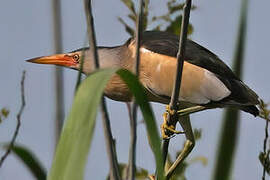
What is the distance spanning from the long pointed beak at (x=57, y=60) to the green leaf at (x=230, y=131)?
1.14m

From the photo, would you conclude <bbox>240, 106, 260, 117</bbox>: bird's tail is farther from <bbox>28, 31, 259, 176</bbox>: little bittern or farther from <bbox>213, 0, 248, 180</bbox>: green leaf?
<bbox>213, 0, 248, 180</bbox>: green leaf

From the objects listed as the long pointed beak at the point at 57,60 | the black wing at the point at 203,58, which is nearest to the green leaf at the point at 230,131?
the black wing at the point at 203,58

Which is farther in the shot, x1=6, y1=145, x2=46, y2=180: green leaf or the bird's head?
the bird's head

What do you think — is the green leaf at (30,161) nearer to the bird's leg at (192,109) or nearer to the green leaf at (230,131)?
the green leaf at (230,131)

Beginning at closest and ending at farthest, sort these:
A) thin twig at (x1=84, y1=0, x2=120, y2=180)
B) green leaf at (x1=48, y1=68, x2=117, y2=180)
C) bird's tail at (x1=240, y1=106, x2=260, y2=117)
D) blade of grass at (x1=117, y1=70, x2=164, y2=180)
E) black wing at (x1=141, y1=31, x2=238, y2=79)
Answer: green leaf at (x1=48, y1=68, x2=117, y2=180), blade of grass at (x1=117, y1=70, x2=164, y2=180), thin twig at (x1=84, y1=0, x2=120, y2=180), bird's tail at (x1=240, y1=106, x2=260, y2=117), black wing at (x1=141, y1=31, x2=238, y2=79)

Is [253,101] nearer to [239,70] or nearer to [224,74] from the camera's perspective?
[224,74]

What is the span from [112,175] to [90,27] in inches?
10.5

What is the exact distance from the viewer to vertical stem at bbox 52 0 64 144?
127 cm

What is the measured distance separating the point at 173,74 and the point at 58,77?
3.69 feet

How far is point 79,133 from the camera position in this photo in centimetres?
83

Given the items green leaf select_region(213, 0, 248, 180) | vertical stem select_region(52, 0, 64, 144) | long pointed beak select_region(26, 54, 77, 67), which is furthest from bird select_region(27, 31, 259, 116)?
vertical stem select_region(52, 0, 64, 144)

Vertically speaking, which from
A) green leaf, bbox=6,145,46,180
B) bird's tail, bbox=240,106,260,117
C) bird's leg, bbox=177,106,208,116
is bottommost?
bird's leg, bbox=177,106,208,116

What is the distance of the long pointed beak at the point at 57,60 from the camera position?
238 cm

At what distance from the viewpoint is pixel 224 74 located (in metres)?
2.34
